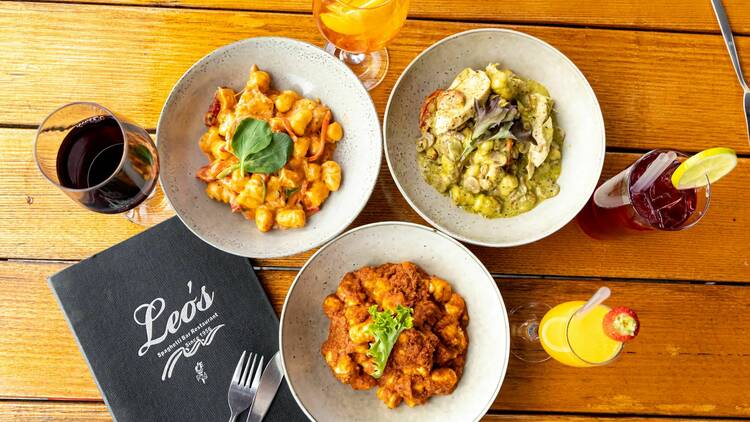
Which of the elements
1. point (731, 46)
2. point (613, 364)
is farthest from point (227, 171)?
point (731, 46)

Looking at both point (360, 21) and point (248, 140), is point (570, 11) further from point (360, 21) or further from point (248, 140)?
point (248, 140)

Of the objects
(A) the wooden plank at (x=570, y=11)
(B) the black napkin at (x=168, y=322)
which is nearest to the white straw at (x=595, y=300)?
(B) the black napkin at (x=168, y=322)

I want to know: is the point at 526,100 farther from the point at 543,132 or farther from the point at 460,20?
the point at 460,20

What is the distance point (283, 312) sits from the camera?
159 centimetres

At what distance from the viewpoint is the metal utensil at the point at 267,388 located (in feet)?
5.42

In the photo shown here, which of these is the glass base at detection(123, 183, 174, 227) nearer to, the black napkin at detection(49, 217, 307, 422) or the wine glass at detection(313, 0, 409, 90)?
the black napkin at detection(49, 217, 307, 422)

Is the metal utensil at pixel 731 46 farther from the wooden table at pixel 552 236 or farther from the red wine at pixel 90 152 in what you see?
the red wine at pixel 90 152

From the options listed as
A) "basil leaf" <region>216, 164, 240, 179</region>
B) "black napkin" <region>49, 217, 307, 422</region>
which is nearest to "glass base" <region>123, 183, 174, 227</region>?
Answer: "black napkin" <region>49, 217, 307, 422</region>

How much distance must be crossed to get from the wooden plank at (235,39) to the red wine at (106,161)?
0.28 meters

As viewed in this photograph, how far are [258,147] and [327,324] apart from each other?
60 centimetres

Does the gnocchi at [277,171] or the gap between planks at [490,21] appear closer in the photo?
the gnocchi at [277,171]

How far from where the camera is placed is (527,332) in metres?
1.77

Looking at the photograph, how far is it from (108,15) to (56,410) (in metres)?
1.28

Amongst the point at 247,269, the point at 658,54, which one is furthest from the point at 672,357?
the point at 247,269
